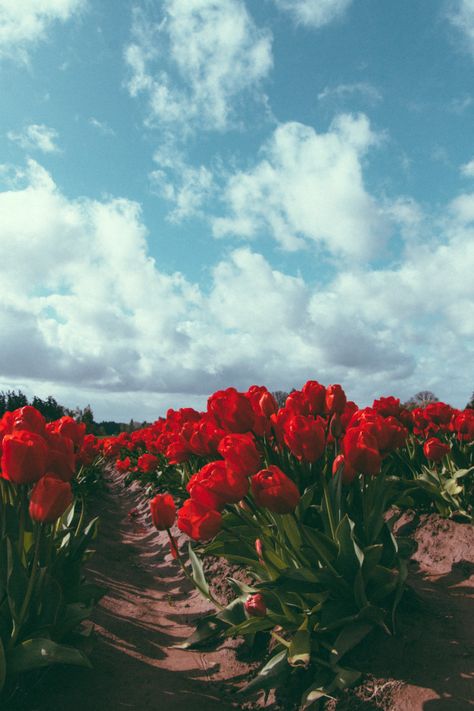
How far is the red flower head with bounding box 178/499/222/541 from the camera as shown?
2.81 meters

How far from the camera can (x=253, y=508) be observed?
3.54 meters

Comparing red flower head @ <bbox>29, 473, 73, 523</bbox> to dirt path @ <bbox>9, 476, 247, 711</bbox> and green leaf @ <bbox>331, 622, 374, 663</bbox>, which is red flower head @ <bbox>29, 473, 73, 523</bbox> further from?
green leaf @ <bbox>331, 622, 374, 663</bbox>

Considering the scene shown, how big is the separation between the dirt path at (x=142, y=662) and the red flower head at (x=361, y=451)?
67.6 inches

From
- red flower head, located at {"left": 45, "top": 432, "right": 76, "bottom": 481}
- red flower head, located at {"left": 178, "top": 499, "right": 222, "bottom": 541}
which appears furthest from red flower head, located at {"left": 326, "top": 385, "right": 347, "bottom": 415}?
red flower head, located at {"left": 45, "top": 432, "right": 76, "bottom": 481}

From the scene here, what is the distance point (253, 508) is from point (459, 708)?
1.64 m

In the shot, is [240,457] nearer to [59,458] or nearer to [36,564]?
[59,458]

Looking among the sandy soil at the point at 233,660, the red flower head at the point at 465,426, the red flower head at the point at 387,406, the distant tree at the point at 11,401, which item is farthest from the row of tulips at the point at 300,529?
the distant tree at the point at 11,401

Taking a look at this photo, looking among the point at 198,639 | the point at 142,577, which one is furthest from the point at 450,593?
the point at 142,577

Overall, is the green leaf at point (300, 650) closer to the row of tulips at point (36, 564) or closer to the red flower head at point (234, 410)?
the row of tulips at point (36, 564)

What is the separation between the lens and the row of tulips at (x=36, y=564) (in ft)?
8.11

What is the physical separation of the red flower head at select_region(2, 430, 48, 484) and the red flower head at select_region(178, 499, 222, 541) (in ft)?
2.82

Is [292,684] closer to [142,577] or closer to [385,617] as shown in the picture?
[385,617]

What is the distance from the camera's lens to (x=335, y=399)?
362 cm

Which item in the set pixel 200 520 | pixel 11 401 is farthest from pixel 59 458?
pixel 11 401
